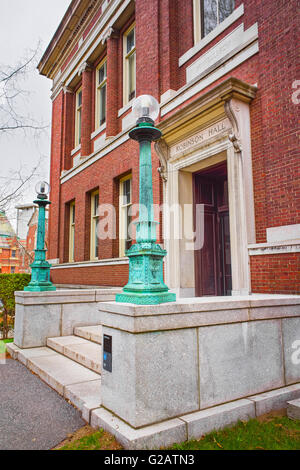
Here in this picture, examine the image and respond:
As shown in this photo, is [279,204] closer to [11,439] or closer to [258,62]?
[258,62]

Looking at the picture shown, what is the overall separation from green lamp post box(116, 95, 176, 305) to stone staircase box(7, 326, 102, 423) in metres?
1.34

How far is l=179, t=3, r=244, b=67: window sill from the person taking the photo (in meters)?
6.85

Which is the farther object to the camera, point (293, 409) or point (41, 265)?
point (41, 265)

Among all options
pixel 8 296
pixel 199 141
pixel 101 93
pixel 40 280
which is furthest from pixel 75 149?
pixel 40 280

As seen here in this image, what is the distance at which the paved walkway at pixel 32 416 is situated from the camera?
306 centimetres

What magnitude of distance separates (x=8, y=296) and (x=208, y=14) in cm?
944

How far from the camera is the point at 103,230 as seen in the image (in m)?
11.7

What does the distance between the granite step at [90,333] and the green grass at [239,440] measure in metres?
2.75

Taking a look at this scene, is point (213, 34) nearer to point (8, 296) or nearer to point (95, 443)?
point (95, 443)

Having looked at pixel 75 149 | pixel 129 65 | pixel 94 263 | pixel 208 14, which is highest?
pixel 129 65

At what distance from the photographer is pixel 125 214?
10992 mm

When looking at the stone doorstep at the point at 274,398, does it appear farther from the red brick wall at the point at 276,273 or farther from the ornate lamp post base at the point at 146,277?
the red brick wall at the point at 276,273

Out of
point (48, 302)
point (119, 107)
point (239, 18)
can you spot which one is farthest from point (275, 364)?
point (119, 107)
